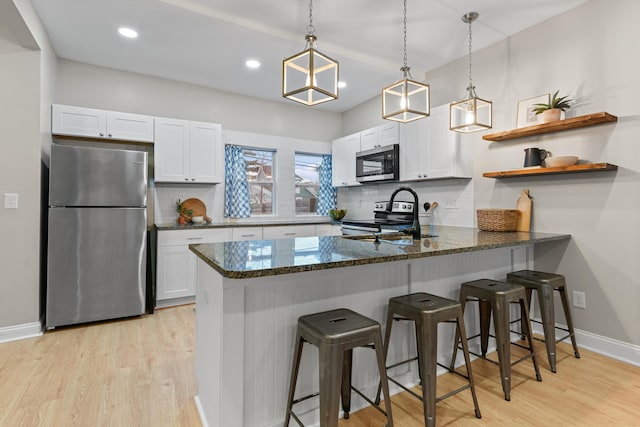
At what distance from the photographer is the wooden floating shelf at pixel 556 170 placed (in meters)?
2.44

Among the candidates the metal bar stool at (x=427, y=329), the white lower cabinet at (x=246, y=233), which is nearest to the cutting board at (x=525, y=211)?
the metal bar stool at (x=427, y=329)

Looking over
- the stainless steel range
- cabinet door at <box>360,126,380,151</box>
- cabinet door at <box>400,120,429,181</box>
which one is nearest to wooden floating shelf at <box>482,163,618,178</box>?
cabinet door at <box>400,120,429,181</box>

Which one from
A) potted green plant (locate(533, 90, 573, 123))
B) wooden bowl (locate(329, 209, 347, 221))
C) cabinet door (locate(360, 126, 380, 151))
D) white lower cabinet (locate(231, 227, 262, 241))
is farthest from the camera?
wooden bowl (locate(329, 209, 347, 221))

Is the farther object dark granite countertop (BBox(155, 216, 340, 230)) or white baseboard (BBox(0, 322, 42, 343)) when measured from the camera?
dark granite countertop (BBox(155, 216, 340, 230))

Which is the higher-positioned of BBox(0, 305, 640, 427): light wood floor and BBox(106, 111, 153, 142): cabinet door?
BBox(106, 111, 153, 142): cabinet door

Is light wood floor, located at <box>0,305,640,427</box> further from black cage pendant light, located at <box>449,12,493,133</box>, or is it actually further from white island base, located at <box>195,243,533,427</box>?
black cage pendant light, located at <box>449,12,493,133</box>

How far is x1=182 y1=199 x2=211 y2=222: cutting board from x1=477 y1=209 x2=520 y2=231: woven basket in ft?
10.8

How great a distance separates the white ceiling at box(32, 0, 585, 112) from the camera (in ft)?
9.01

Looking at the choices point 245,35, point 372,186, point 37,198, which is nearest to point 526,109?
point 372,186

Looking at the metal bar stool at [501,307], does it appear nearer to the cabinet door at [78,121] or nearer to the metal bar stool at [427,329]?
the metal bar stool at [427,329]

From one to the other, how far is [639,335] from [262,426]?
279 centimetres

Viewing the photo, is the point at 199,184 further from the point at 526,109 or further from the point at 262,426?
the point at 526,109

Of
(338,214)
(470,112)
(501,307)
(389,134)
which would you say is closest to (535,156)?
(470,112)

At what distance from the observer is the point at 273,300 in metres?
1.58
